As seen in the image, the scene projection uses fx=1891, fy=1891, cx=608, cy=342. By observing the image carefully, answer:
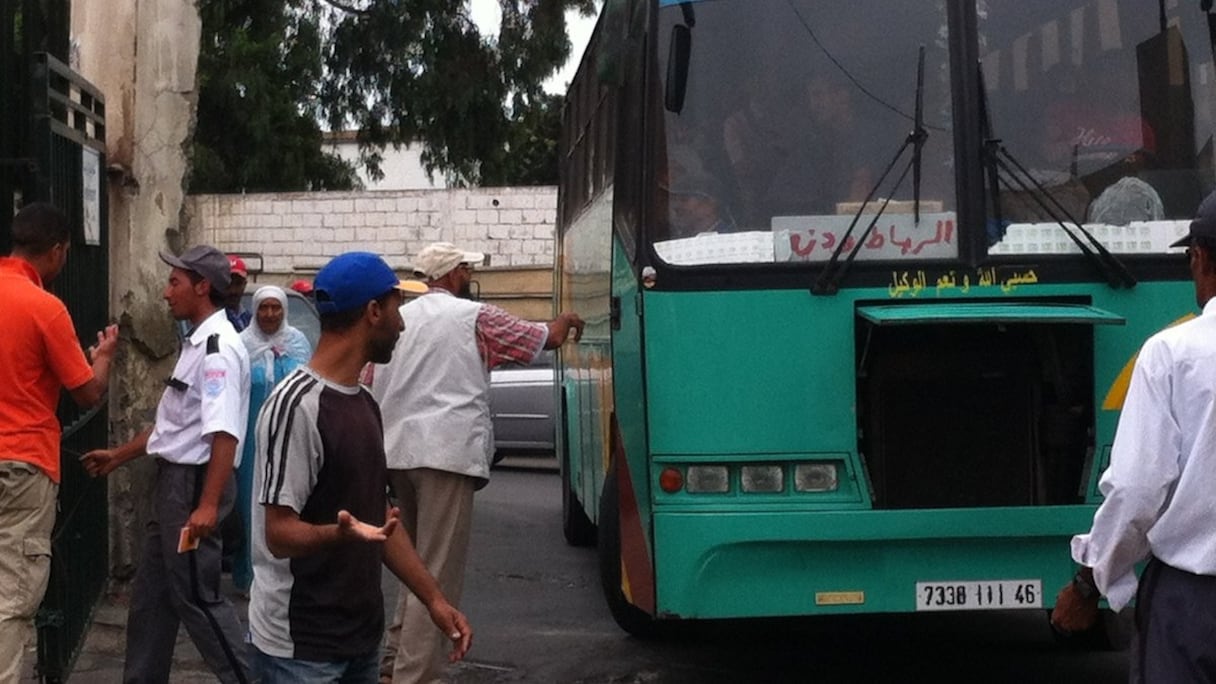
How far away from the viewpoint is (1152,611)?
13.5 feet

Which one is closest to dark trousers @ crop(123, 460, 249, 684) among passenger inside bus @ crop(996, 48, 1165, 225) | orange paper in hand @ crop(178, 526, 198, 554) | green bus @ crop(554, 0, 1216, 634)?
orange paper in hand @ crop(178, 526, 198, 554)

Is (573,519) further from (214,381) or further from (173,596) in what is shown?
(214,381)

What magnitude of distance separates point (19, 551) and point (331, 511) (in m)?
2.18

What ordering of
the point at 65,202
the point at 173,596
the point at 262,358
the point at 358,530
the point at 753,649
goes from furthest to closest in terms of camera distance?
the point at 262,358
the point at 753,649
the point at 65,202
the point at 173,596
the point at 358,530

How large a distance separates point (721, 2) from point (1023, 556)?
7.82 feet

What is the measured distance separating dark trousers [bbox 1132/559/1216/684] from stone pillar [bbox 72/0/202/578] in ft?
23.1

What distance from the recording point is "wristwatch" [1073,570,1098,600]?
4.31 metres

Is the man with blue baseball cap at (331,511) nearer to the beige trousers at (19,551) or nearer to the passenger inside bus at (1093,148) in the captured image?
the beige trousers at (19,551)

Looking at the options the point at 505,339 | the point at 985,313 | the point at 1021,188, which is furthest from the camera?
the point at 505,339

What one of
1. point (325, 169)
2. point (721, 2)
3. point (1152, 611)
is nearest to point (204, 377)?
point (721, 2)

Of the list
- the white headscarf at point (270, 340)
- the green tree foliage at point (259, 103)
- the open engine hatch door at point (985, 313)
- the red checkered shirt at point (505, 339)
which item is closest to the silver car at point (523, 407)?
the green tree foliage at point (259, 103)

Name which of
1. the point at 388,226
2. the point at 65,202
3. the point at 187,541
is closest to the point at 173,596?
the point at 187,541

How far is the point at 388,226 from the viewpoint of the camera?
30516mm

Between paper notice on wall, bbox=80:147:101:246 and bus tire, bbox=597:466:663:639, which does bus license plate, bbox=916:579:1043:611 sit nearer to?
bus tire, bbox=597:466:663:639
